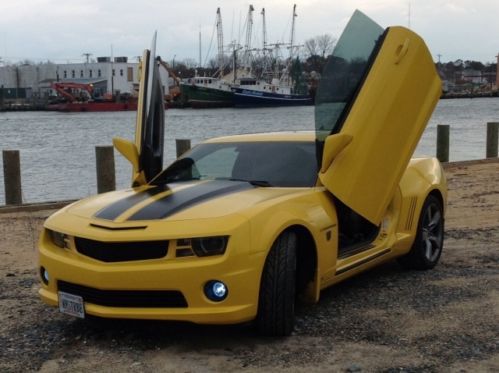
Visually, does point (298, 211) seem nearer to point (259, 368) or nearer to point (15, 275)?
point (259, 368)

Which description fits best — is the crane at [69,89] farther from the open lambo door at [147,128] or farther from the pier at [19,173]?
the open lambo door at [147,128]

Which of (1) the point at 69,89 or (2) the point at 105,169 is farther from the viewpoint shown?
(1) the point at 69,89

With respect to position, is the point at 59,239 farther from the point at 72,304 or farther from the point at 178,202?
the point at 178,202

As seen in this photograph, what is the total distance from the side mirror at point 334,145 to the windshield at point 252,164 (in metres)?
0.26

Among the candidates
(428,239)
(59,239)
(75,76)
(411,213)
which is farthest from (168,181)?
(75,76)

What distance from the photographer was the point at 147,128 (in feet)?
18.9

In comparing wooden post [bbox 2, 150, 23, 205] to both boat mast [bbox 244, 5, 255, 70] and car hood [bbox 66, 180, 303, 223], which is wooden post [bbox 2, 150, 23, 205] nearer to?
car hood [bbox 66, 180, 303, 223]

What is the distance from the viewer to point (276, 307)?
4273 mm

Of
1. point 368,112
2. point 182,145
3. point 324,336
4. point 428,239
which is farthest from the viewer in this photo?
point 182,145

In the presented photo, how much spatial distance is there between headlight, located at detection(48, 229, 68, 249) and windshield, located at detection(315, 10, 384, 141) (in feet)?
6.49

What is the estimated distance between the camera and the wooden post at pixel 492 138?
57.2 ft

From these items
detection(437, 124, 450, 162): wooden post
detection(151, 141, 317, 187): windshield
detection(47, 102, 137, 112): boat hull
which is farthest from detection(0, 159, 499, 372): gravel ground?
detection(47, 102, 137, 112): boat hull

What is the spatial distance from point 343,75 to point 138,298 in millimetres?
2283

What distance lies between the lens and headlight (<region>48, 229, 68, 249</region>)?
178 inches
